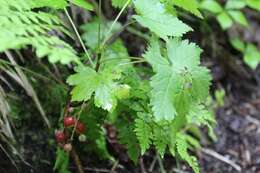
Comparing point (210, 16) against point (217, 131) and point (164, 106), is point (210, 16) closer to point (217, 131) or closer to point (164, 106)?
point (217, 131)

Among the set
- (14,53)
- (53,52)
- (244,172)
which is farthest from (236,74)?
(53,52)

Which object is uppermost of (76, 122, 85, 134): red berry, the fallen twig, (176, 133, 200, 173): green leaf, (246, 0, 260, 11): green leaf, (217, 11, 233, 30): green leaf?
(246, 0, 260, 11): green leaf

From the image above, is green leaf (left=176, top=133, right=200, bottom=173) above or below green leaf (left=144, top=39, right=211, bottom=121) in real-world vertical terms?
below

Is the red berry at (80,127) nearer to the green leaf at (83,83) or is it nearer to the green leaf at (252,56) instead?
the green leaf at (83,83)

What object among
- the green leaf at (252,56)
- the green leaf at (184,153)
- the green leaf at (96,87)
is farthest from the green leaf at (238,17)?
the green leaf at (96,87)

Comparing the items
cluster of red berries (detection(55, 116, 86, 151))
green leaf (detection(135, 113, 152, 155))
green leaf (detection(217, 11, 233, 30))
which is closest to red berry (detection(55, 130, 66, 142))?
cluster of red berries (detection(55, 116, 86, 151))

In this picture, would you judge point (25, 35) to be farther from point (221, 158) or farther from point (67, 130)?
point (221, 158)

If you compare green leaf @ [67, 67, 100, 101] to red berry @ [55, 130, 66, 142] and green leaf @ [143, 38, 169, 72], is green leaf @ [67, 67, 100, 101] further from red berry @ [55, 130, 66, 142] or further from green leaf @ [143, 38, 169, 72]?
red berry @ [55, 130, 66, 142]
